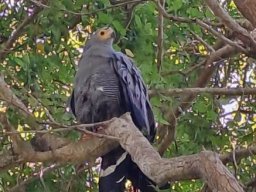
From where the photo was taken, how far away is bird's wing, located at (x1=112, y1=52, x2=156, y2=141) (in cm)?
408

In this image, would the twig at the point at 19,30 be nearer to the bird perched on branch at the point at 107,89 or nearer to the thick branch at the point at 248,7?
the bird perched on branch at the point at 107,89

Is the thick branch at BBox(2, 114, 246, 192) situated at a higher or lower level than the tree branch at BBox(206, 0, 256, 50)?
lower

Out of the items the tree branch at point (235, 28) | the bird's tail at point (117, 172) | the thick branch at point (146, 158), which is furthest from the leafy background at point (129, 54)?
the tree branch at point (235, 28)

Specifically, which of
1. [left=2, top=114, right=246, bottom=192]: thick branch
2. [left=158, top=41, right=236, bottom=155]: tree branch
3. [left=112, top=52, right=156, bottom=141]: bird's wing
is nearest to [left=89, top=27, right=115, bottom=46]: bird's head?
[left=112, top=52, right=156, bottom=141]: bird's wing

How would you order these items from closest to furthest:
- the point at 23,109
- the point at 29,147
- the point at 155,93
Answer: the point at 23,109 → the point at 29,147 → the point at 155,93

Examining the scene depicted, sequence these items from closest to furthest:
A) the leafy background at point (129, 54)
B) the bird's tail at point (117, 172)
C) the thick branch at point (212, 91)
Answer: the bird's tail at point (117, 172) < the thick branch at point (212, 91) < the leafy background at point (129, 54)

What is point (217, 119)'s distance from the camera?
4.62m

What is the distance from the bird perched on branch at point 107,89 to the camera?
412cm

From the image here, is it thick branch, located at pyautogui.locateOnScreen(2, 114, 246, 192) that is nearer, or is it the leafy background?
thick branch, located at pyautogui.locateOnScreen(2, 114, 246, 192)

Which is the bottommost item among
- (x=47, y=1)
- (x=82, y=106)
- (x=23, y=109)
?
(x=82, y=106)

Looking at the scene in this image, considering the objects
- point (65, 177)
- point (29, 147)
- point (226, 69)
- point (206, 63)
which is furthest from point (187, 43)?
point (29, 147)

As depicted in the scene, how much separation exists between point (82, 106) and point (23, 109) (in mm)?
1347

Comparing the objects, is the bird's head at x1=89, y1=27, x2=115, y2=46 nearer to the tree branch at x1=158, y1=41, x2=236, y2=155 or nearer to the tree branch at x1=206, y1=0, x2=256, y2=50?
the tree branch at x1=158, y1=41, x2=236, y2=155

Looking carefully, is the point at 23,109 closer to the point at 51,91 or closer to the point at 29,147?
the point at 29,147
